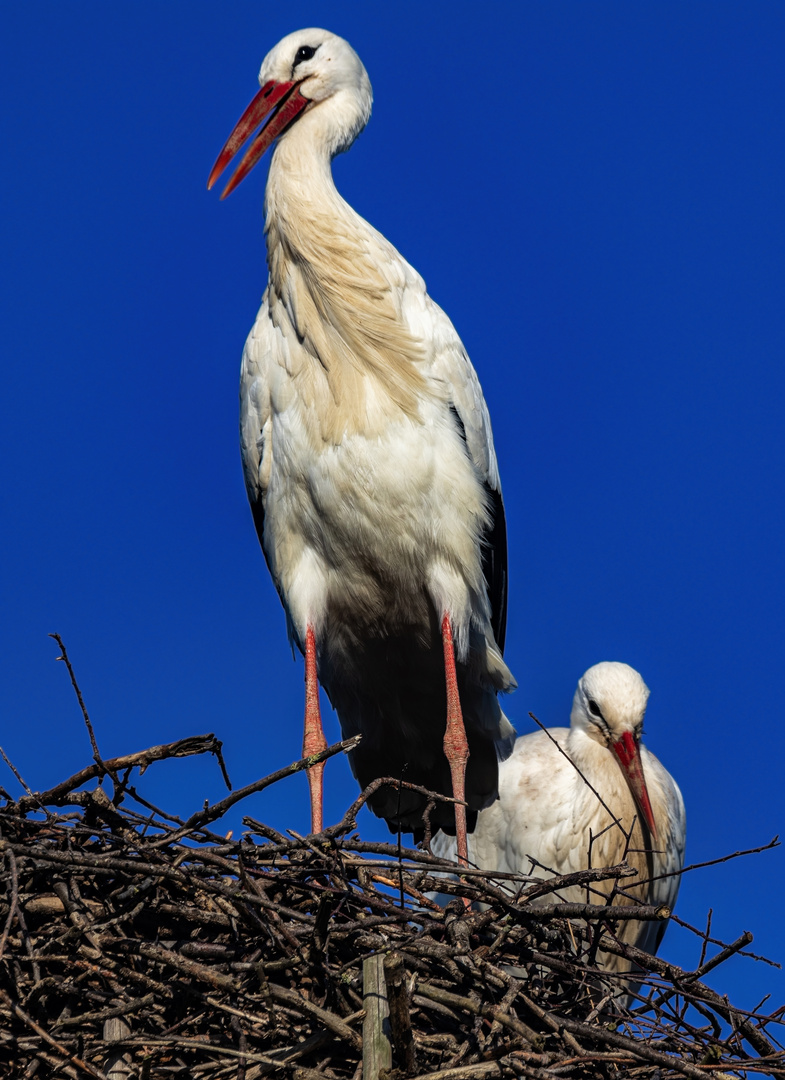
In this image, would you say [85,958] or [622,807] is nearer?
[85,958]

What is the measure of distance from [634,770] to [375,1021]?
2.99 m

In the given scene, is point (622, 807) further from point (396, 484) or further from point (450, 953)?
point (450, 953)

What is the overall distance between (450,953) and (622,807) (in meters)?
2.72

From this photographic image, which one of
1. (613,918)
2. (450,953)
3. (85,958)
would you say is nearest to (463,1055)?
(450,953)

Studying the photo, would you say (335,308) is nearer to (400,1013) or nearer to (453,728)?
(453,728)

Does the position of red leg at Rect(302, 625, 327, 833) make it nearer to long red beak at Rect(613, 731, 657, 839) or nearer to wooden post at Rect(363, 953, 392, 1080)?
long red beak at Rect(613, 731, 657, 839)

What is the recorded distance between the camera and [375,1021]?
2.47 metres

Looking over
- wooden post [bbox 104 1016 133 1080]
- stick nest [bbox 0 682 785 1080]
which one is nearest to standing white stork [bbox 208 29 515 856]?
stick nest [bbox 0 682 785 1080]

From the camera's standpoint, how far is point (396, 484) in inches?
164

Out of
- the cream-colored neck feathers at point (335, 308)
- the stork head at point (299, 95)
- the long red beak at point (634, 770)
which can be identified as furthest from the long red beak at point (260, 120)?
the long red beak at point (634, 770)

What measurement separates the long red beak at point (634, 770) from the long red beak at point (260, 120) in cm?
259

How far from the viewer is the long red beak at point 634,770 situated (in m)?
5.18

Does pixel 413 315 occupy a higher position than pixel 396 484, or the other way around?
pixel 413 315

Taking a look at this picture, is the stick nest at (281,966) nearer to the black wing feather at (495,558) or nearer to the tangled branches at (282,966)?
the tangled branches at (282,966)
